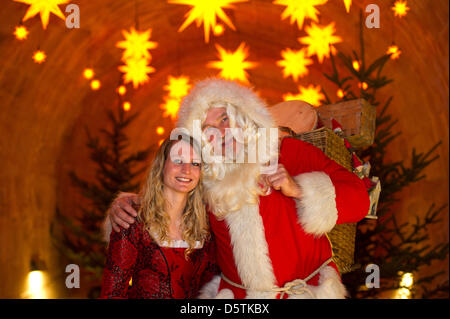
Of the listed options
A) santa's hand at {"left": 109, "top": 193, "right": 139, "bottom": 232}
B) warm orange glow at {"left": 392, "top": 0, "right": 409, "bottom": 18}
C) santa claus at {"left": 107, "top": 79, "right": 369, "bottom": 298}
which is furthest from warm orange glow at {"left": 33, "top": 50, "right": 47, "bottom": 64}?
warm orange glow at {"left": 392, "top": 0, "right": 409, "bottom": 18}

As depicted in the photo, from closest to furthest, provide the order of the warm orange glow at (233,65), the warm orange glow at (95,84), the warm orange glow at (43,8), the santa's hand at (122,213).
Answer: the santa's hand at (122,213), the warm orange glow at (43,8), the warm orange glow at (95,84), the warm orange glow at (233,65)

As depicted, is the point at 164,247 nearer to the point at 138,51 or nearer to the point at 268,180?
the point at 268,180

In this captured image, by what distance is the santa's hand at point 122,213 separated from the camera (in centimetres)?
261

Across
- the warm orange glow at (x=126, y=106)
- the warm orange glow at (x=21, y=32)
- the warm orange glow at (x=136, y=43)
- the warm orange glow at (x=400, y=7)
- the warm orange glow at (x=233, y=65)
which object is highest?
the warm orange glow at (x=136, y=43)

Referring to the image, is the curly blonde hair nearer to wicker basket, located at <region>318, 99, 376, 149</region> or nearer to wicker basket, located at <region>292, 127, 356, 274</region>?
wicker basket, located at <region>292, 127, 356, 274</region>

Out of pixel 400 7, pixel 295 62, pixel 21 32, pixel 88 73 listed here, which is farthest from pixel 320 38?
pixel 21 32

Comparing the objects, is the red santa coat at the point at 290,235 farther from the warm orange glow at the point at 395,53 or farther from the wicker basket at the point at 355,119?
the warm orange glow at the point at 395,53

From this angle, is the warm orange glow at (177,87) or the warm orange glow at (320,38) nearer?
the warm orange glow at (320,38)

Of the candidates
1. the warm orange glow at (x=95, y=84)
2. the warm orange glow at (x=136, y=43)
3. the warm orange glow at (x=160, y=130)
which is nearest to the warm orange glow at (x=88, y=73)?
→ the warm orange glow at (x=95, y=84)

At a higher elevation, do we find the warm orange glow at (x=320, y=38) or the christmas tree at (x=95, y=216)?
the warm orange glow at (x=320, y=38)

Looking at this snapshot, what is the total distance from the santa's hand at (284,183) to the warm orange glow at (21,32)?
319 cm

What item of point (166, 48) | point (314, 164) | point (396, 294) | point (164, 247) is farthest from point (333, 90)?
point (164, 247)

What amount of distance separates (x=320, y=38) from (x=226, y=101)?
3560 mm

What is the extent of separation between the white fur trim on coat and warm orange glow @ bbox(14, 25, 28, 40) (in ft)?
10.9
